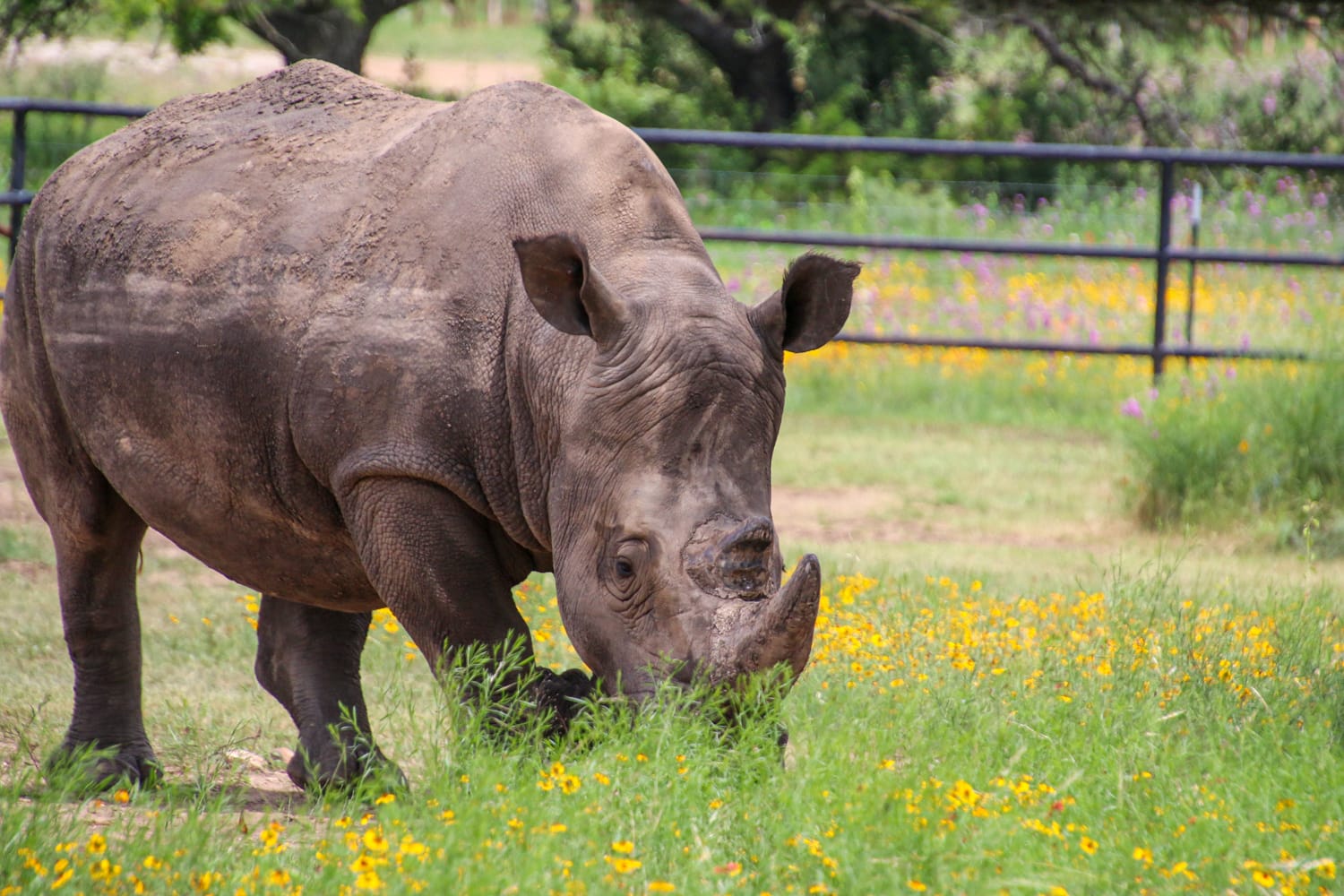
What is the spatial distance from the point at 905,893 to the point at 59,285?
2864mm

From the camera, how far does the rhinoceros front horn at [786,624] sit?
11.4 feet

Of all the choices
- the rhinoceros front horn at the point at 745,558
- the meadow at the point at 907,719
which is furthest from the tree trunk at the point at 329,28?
the rhinoceros front horn at the point at 745,558

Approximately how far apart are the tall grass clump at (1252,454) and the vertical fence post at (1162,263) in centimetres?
158

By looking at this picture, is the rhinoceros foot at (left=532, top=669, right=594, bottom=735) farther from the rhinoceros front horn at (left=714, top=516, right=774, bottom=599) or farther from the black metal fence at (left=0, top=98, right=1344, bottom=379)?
the black metal fence at (left=0, top=98, right=1344, bottom=379)

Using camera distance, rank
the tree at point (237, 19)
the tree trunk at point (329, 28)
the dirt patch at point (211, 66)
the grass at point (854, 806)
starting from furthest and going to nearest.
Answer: the dirt patch at point (211, 66), the tree trunk at point (329, 28), the tree at point (237, 19), the grass at point (854, 806)

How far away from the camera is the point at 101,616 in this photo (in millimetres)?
5234

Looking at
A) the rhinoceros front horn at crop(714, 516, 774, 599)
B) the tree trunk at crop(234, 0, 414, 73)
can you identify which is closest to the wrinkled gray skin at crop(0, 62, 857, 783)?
the rhinoceros front horn at crop(714, 516, 774, 599)

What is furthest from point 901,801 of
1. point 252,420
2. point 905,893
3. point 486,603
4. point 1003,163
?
point 1003,163

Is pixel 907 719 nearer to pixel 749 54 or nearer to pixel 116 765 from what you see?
pixel 116 765

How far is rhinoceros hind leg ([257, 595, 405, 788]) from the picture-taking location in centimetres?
521

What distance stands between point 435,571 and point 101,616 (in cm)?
156

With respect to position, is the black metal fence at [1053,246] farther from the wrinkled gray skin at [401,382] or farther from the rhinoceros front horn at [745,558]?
the rhinoceros front horn at [745,558]

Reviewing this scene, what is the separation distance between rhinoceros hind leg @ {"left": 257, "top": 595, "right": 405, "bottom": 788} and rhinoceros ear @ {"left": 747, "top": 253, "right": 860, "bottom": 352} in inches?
71.8

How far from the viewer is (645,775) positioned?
3525 millimetres
